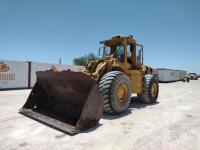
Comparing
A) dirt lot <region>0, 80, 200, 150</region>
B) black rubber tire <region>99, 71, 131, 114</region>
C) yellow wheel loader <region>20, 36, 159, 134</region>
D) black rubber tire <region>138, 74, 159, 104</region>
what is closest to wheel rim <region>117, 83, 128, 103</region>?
yellow wheel loader <region>20, 36, 159, 134</region>

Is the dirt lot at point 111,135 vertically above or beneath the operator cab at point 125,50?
beneath

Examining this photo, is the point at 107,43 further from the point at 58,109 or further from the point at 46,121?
the point at 46,121

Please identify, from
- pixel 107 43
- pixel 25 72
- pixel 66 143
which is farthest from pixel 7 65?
pixel 66 143

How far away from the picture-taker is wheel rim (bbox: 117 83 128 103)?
5724mm

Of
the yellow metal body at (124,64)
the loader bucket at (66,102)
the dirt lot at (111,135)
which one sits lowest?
the dirt lot at (111,135)

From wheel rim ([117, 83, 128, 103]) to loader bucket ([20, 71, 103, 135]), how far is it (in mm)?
1240

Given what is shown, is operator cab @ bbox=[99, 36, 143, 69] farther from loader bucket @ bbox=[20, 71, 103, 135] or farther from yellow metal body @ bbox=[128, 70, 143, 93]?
loader bucket @ bbox=[20, 71, 103, 135]

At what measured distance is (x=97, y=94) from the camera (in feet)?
14.2

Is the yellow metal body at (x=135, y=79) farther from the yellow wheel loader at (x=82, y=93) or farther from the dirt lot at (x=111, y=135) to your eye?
the dirt lot at (x=111, y=135)

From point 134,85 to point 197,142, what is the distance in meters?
3.69

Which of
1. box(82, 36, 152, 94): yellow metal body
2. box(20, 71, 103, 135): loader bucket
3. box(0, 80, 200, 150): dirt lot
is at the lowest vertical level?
box(0, 80, 200, 150): dirt lot

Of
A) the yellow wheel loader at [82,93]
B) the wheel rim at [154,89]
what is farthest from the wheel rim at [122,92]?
the wheel rim at [154,89]

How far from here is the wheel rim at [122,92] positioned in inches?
225

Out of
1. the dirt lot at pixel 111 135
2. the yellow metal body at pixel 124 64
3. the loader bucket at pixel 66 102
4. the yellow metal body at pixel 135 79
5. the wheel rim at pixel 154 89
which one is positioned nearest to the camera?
the dirt lot at pixel 111 135
